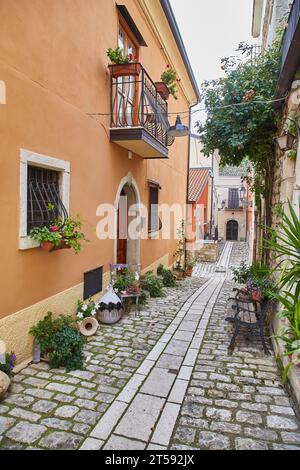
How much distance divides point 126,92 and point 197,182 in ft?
46.4

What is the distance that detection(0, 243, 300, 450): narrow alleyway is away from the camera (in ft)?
9.30

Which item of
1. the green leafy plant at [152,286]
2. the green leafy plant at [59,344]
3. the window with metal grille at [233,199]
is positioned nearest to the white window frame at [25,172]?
the green leafy plant at [59,344]

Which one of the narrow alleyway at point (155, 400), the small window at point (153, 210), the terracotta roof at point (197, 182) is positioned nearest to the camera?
the narrow alleyway at point (155, 400)

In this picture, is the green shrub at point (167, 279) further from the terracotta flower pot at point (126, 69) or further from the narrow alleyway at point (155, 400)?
the terracotta flower pot at point (126, 69)

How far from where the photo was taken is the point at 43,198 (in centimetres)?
441

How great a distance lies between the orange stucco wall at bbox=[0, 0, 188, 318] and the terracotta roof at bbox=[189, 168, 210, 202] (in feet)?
37.4

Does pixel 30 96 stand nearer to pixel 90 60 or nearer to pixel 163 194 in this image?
pixel 90 60

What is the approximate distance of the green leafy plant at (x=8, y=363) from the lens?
362 centimetres

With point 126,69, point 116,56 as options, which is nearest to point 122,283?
point 126,69

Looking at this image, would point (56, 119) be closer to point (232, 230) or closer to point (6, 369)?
point (6, 369)

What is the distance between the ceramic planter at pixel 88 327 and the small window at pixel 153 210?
473 cm

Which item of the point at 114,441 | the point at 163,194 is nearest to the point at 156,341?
the point at 114,441

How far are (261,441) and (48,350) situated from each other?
2.73 meters

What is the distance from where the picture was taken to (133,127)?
6262mm
